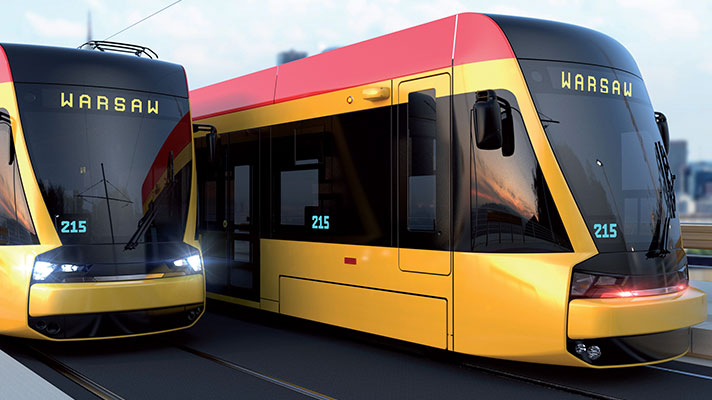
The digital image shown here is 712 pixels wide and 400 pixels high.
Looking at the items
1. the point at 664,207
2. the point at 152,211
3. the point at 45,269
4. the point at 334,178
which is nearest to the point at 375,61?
the point at 334,178

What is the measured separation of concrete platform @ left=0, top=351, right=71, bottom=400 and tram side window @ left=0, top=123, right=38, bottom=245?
1170 millimetres

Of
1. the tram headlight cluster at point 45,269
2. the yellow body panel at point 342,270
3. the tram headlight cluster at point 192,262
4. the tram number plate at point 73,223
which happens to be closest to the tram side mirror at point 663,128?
the yellow body panel at point 342,270

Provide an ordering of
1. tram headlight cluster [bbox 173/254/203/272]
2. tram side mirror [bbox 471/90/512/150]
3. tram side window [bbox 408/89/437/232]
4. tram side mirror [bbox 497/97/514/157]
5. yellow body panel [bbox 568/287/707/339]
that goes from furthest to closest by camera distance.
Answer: tram headlight cluster [bbox 173/254/203/272], tram side window [bbox 408/89/437/232], tram side mirror [bbox 497/97/514/157], tram side mirror [bbox 471/90/512/150], yellow body panel [bbox 568/287/707/339]

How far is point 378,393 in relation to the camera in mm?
5762

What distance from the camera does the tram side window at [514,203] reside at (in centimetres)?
595

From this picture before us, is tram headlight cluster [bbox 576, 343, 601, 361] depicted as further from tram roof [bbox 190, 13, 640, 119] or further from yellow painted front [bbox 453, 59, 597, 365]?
tram roof [bbox 190, 13, 640, 119]

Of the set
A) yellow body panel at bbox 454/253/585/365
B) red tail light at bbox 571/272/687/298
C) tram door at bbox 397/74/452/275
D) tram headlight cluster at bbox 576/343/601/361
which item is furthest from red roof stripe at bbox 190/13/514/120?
tram headlight cluster at bbox 576/343/601/361

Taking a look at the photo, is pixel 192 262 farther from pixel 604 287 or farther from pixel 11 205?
pixel 604 287

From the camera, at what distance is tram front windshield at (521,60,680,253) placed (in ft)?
19.6

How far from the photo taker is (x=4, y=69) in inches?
285

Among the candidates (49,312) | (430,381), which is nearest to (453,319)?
(430,381)

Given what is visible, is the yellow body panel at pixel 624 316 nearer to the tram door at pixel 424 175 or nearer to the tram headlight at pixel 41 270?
the tram door at pixel 424 175

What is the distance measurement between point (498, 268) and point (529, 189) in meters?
0.69

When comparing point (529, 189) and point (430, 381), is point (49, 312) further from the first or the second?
point (529, 189)
